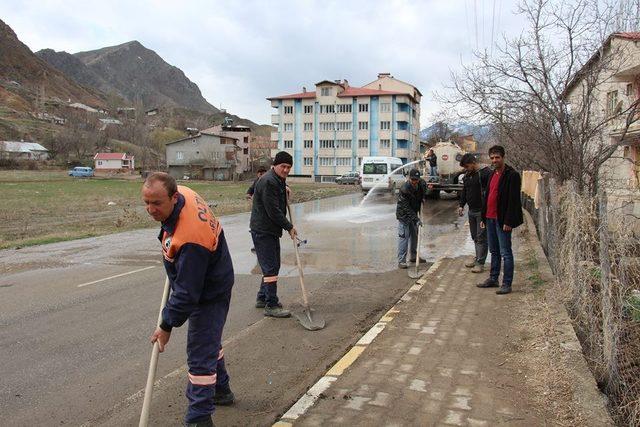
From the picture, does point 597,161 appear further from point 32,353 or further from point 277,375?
point 32,353

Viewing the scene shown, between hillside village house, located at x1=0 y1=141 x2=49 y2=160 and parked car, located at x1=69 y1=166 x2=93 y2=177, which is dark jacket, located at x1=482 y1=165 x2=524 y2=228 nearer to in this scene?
parked car, located at x1=69 y1=166 x2=93 y2=177

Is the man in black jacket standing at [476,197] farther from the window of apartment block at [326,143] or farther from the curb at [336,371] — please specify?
the window of apartment block at [326,143]

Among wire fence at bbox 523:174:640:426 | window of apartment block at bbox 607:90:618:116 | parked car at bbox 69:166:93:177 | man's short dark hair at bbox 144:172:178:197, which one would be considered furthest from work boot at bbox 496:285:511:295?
parked car at bbox 69:166:93:177

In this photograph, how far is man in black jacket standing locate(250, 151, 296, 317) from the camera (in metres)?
6.53

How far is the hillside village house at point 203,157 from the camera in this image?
84.6 meters

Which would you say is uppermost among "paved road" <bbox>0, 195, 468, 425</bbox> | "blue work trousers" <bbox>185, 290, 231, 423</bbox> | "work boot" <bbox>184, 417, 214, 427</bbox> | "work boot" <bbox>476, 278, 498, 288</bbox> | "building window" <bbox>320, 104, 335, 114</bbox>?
"building window" <bbox>320, 104, 335, 114</bbox>

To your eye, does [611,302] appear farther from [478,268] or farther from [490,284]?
[478,268]

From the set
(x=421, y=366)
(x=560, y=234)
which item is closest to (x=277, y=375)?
(x=421, y=366)

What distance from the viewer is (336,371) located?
186 inches

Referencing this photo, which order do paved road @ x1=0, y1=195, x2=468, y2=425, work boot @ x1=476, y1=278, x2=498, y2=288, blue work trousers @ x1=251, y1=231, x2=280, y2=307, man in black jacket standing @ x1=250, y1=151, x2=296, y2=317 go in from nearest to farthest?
paved road @ x1=0, y1=195, x2=468, y2=425 < man in black jacket standing @ x1=250, y1=151, x2=296, y2=317 < blue work trousers @ x1=251, y1=231, x2=280, y2=307 < work boot @ x1=476, y1=278, x2=498, y2=288

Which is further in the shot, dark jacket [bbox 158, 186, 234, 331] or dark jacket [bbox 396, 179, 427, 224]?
dark jacket [bbox 396, 179, 427, 224]

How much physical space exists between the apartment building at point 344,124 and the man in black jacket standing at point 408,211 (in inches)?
2770

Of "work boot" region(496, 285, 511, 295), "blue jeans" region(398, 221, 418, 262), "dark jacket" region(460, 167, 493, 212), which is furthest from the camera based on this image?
"blue jeans" region(398, 221, 418, 262)

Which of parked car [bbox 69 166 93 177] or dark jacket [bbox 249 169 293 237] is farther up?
parked car [bbox 69 166 93 177]
